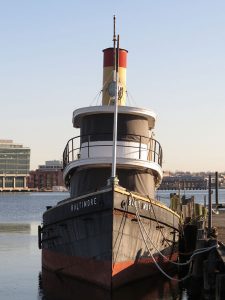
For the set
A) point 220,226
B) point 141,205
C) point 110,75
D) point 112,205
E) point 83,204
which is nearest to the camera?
point 112,205

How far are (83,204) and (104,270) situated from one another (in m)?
2.17

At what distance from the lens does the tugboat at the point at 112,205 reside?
1795 centimetres

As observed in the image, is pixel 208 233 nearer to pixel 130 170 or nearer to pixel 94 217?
pixel 130 170

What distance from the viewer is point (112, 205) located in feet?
57.4

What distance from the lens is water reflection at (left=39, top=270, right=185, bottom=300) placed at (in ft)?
59.6

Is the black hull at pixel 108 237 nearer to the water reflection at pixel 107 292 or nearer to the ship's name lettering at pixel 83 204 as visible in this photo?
the ship's name lettering at pixel 83 204

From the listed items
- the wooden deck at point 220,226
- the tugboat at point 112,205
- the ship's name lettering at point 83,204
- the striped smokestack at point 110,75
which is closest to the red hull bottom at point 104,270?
the tugboat at point 112,205

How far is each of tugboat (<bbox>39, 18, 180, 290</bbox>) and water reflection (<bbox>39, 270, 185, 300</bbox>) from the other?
0.93 ft

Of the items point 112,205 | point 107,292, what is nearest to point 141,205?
point 112,205

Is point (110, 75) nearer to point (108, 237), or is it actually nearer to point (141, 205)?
point (141, 205)

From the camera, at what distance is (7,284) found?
21.7 m

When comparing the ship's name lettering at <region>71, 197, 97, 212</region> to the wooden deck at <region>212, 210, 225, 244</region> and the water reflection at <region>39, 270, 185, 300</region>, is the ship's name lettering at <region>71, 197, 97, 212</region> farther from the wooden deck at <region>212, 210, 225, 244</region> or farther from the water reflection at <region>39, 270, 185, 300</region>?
the wooden deck at <region>212, 210, 225, 244</region>

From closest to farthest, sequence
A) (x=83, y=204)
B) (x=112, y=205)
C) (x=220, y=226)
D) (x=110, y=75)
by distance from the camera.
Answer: (x=112, y=205) → (x=83, y=204) → (x=110, y=75) → (x=220, y=226)

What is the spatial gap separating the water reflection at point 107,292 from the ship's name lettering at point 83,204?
2486mm
